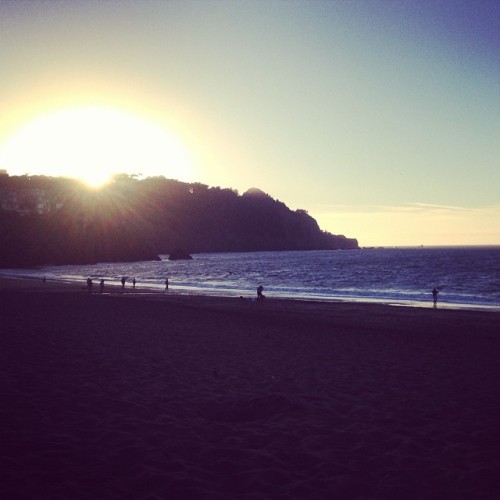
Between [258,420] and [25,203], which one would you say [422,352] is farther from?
[25,203]

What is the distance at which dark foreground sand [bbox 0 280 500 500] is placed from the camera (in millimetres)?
5758

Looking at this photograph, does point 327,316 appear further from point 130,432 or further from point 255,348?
point 130,432

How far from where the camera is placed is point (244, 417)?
8344 millimetres

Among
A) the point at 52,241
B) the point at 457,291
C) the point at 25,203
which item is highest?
the point at 25,203

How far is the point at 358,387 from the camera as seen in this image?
10438mm

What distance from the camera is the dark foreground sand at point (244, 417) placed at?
5758 millimetres

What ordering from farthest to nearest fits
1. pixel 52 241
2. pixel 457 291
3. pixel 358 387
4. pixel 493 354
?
pixel 52 241, pixel 457 291, pixel 493 354, pixel 358 387

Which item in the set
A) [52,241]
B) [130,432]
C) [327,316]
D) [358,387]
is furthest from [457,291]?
[52,241]

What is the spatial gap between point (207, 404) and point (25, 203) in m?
199

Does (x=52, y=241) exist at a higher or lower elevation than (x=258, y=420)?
higher

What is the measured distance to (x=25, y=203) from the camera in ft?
608

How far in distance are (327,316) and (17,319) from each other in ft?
52.1

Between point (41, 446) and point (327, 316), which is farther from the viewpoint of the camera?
point (327, 316)

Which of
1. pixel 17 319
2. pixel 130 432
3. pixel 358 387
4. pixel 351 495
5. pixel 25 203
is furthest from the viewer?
pixel 25 203
